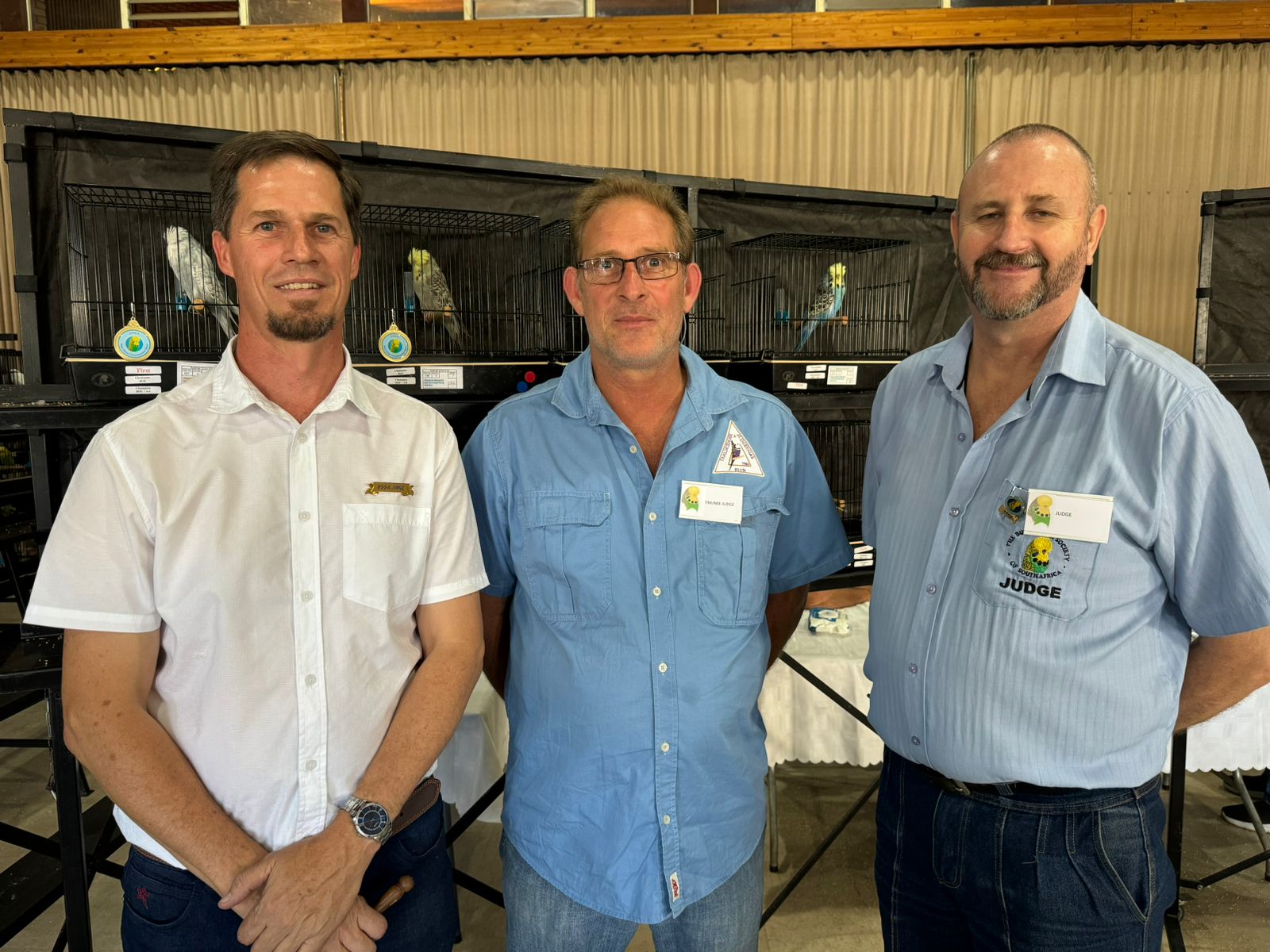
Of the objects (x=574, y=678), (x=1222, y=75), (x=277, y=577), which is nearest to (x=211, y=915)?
(x=277, y=577)

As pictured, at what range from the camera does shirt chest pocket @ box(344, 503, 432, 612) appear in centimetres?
118

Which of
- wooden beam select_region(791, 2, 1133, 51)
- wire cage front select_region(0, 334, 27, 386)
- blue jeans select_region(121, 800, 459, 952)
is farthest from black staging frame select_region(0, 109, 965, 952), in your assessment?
wooden beam select_region(791, 2, 1133, 51)

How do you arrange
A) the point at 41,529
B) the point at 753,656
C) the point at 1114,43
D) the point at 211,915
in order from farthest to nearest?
the point at 1114,43
the point at 41,529
the point at 753,656
the point at 211,915

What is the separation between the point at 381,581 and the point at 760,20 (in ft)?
19.6

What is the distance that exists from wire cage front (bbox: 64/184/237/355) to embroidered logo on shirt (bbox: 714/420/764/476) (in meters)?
1.47

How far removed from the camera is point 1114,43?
576 cm

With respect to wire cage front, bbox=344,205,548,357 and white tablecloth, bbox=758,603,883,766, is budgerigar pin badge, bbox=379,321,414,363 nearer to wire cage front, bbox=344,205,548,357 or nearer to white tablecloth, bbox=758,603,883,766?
wire cage front, bbox=344,205,548,357

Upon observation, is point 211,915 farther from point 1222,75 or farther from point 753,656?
point 1222,75

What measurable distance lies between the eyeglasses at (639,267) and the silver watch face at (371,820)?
37.0 inches

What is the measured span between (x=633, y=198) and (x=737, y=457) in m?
0.51

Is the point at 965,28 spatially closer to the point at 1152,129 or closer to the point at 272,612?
the point at 1152,129

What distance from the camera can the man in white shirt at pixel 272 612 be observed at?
3.46ft

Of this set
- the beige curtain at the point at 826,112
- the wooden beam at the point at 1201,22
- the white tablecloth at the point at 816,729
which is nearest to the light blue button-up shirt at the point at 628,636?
the white tablecloth at the point at 816,729

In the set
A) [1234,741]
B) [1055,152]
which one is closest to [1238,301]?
[1234,741]
